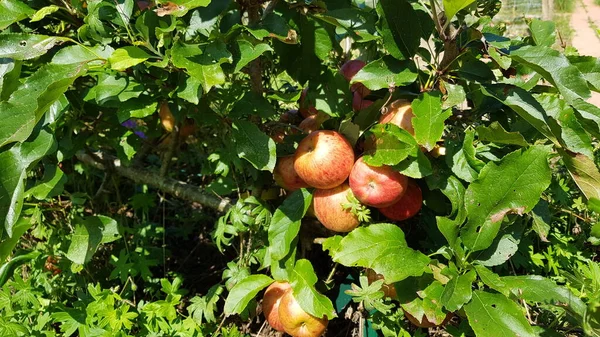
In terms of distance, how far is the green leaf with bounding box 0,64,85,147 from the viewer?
981 millimetres

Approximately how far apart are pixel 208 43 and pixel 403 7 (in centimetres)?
42

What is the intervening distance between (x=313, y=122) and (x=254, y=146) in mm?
237

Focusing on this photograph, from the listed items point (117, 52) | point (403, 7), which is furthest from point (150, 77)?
point (403, 7)

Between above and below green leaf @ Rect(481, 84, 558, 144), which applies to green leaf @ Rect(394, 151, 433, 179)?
below

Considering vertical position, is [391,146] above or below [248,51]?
below

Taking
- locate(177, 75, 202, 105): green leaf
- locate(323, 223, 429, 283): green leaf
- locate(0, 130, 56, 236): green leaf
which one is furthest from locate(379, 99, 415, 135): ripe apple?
locate(0, 130, 56, 236): green leaf

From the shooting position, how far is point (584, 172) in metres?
1.11

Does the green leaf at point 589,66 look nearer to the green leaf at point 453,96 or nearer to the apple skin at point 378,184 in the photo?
the green leaf at point 453,96

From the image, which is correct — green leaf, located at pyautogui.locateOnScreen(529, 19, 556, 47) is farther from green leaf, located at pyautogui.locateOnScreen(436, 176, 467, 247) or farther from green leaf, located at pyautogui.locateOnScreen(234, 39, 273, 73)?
green leaf, located at pyautogui.locateOnScreen(234, 39, 273, 73)

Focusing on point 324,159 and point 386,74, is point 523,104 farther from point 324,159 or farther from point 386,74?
point 324,159

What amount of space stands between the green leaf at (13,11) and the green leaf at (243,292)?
82 centimetres

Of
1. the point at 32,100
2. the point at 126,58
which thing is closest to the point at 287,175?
the point at 126,58

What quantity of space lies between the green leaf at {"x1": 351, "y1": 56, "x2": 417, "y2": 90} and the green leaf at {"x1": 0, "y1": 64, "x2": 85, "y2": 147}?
0.58 metres

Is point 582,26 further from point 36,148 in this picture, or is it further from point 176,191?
point 36,148
